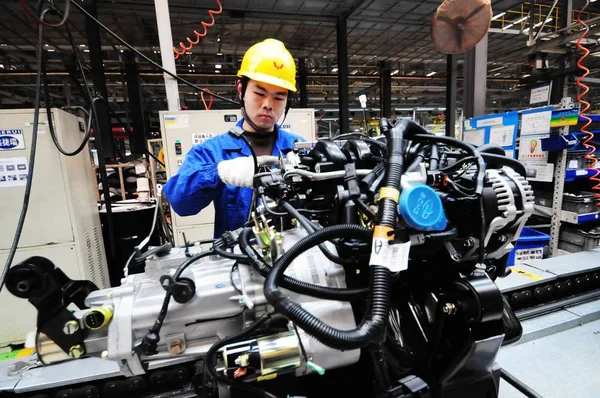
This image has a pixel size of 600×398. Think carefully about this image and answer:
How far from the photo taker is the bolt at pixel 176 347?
0.54 metres

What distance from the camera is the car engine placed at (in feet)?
1.59

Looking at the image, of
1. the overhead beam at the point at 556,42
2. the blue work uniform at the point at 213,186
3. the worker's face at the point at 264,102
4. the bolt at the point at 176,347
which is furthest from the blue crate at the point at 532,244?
the bolt at the point at 176,347

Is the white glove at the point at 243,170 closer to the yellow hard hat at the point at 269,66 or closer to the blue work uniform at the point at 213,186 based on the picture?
the blue work uniform at the point at 213,186

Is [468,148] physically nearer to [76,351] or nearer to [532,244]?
[76,351]

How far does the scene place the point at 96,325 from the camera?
50 centimetres

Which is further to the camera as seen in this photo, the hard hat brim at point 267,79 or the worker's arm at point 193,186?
the hard hat brim at point 267,79

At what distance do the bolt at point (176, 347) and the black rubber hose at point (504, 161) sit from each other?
27.9 inches

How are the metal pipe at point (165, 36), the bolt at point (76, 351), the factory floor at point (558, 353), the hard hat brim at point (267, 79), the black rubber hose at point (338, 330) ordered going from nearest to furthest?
the black rubber hose at point (338, 330)
the bolt at point (76, 351)
the factory floor at point (558, 353)
the hard hat brim at point (267, 79)
the metal pipe at point (165, 36)

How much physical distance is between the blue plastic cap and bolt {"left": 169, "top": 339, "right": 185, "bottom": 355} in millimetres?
452

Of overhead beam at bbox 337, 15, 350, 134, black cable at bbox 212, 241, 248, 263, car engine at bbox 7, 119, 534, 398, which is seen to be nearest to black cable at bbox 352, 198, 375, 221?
car engine at bbox 7, 119, 534, 398

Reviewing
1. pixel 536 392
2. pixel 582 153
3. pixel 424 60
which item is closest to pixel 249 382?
pixel 536 392

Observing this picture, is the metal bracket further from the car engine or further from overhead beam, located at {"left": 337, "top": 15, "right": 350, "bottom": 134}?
overhead beam, located at {"left": 337, "top": 15, "right": 350, "bottom": 134}

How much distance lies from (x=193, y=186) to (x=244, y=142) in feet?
1.29

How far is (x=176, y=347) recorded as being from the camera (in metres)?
0.54
